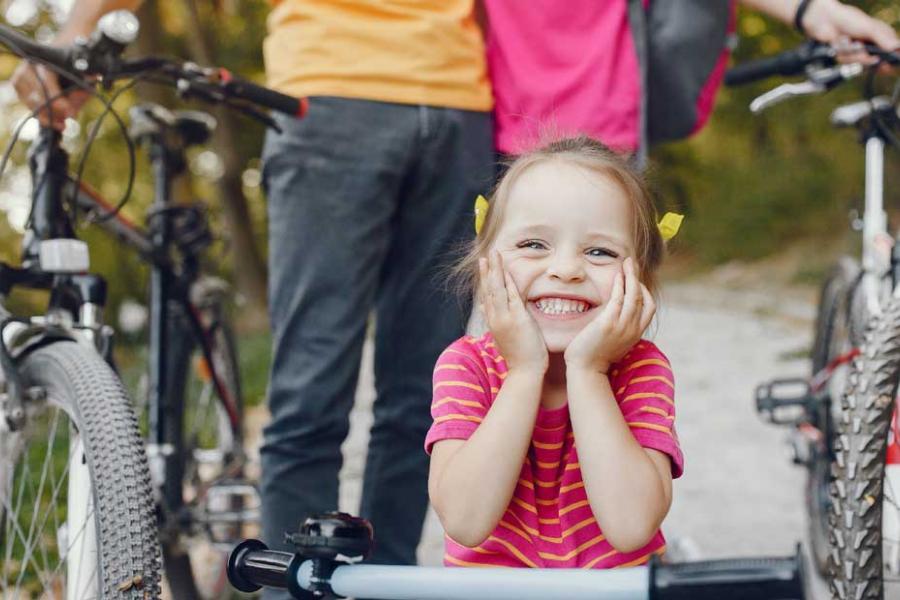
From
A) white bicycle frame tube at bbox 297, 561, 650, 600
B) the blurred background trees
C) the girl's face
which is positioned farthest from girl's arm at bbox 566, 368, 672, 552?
the blurred background trees

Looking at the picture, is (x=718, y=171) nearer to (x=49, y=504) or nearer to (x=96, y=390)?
(x=49, y=504)

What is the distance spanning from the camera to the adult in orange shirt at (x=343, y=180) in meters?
2.05

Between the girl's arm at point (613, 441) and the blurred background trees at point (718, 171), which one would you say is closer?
the girl's arm at point (613, 441)

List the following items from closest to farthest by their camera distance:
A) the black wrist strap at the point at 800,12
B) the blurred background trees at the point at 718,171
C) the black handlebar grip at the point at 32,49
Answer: the black handlebar grip at the point at 32,49
the black wrist strap at the point at 800,12
the blurred background trees at the point at 718,171

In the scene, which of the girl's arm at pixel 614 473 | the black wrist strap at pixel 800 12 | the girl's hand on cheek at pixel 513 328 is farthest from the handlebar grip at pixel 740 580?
the black wrist strap at pixel 800 12

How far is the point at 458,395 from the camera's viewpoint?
148 centimetres

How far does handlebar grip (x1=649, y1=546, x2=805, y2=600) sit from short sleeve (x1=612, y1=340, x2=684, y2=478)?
516mm

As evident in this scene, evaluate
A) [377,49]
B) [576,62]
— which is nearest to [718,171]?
[576,62]

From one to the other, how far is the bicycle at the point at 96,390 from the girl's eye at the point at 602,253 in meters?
0.69

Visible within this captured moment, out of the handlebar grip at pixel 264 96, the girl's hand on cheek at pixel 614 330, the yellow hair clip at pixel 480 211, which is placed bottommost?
the girl's hand on cheek at pixel 614 330

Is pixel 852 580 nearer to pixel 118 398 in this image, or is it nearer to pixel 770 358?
pixel 118 398

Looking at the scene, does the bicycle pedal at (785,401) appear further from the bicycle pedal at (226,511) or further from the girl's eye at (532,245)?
the girl's eye at (532,245)

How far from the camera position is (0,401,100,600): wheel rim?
A: 5.17 feet

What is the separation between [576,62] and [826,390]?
1263 millimetres
